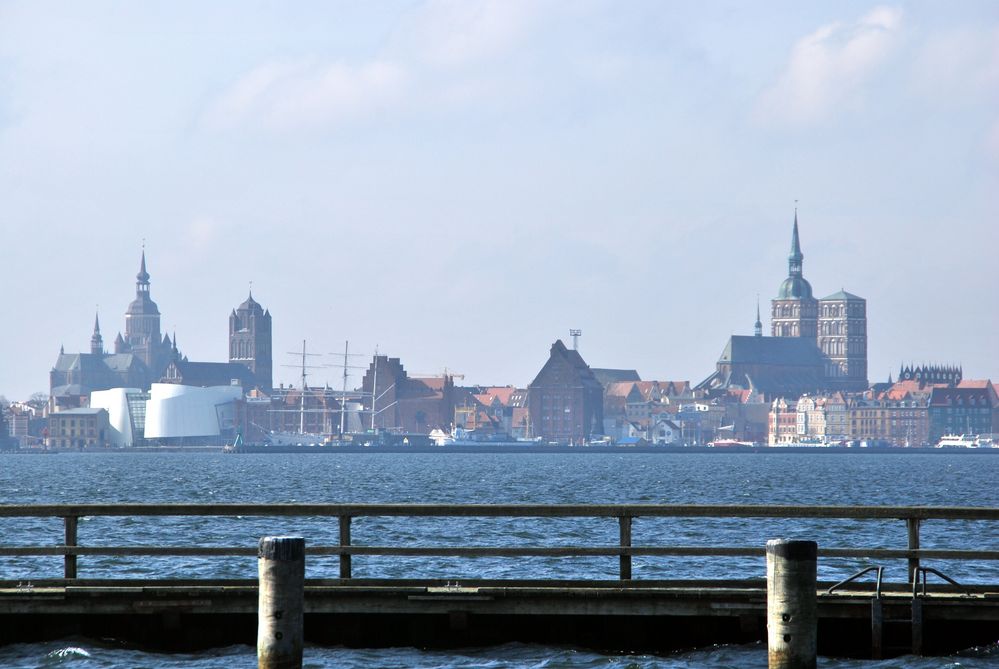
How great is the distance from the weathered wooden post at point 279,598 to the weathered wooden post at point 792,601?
405 cm

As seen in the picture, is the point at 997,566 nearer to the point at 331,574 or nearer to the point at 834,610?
the point at 331,574

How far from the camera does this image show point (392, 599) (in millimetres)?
16797

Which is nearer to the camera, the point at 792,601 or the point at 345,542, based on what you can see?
the point at 792,601

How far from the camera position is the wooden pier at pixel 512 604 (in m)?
16.5

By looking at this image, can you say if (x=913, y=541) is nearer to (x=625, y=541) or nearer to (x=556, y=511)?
(x=625, y=541)

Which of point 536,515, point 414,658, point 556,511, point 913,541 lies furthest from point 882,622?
point 414,658

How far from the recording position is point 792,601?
14.4 meters

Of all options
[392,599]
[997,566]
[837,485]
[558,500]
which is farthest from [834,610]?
[837,485]

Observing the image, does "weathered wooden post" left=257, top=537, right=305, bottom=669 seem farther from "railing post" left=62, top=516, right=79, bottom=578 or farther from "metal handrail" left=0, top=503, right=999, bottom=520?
"railing post" left=62, top=516, right=79, bottom=578

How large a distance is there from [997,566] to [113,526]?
24038 millimetres

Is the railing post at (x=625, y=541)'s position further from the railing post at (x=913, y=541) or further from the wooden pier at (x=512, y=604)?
the railing post at (x=913, y=541)

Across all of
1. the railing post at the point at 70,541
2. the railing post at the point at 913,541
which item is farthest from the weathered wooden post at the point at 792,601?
the railing post at the point at 70,541

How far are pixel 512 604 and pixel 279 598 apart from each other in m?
3.11

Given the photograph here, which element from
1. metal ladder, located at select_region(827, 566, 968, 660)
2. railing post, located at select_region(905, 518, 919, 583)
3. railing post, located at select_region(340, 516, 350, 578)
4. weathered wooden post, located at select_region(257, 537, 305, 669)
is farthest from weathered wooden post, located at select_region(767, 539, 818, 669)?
railing post, located at select_region(340, 516, 350, 578)
